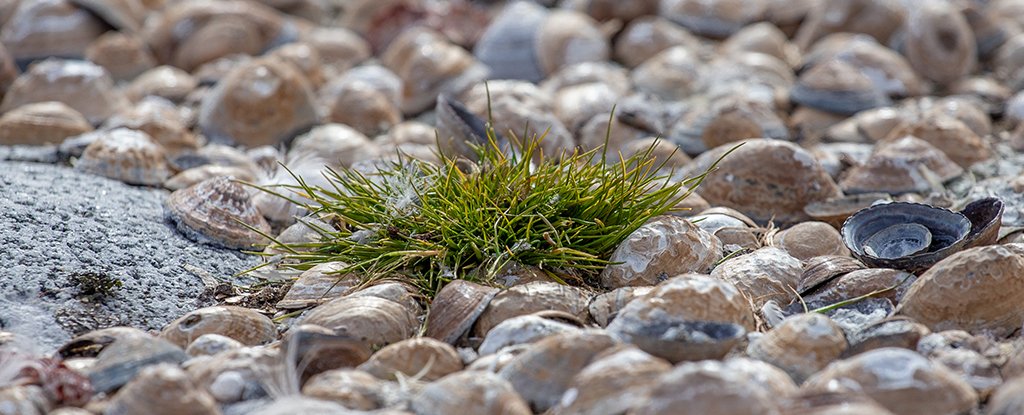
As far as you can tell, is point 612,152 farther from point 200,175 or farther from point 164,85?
point 164,85

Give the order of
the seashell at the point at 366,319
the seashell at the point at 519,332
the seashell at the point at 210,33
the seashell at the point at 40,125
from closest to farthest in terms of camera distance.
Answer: the seashell at the point at 519,332 < the seashell at the point at 366,319 < the seashell at the point at 40,125 < the seashell at the point at 210,33

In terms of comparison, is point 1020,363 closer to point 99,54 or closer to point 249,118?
point 249,118

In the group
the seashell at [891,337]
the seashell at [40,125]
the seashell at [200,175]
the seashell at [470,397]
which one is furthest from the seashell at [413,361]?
the seashell at [40,125]

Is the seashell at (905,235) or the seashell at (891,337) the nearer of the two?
the seashell at (891,337)

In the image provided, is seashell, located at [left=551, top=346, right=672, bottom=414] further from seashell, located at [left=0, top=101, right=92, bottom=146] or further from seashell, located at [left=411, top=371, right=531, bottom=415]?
seashell, located at [left=0, top=101, right=92, bottom=146]

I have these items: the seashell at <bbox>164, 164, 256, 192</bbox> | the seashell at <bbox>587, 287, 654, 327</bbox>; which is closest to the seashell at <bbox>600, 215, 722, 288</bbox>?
the seashell at <bbox>587, 287, 654, 327</bbox>

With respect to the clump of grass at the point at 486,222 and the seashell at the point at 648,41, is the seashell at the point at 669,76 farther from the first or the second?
the clump of grass at the point at 486,222
